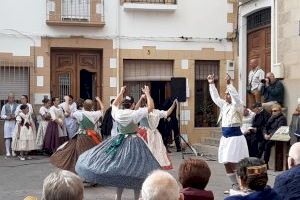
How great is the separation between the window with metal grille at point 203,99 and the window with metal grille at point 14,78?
17.5 ft

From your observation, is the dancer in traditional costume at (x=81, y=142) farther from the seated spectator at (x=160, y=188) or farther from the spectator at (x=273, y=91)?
the seated spectator at (x=160, y=188)

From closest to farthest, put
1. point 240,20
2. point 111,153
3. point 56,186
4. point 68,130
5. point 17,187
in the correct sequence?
point 56,186 < point 111,153 < point 17,187 < point 68,130 < point 240,20

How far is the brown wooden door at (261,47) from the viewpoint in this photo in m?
15.8

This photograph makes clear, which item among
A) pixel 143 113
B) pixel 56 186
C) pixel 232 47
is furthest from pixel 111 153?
pixel 232 47

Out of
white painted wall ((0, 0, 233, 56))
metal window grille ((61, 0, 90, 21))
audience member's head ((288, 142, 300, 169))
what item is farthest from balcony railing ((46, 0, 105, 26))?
audience member's head ((288, 142, 300, 169))

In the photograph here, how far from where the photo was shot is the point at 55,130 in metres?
16.3

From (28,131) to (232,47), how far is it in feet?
23.2

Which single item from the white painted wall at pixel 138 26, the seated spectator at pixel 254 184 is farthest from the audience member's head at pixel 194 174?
the white painted wall at pixel 138 26

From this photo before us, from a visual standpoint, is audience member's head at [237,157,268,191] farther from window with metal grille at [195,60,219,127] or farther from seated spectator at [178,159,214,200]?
window with metal grille at [195,60,219,127]

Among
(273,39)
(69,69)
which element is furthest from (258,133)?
(69,69)

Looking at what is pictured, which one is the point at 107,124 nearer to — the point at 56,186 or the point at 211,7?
the point at 211,7

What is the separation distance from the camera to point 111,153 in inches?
343

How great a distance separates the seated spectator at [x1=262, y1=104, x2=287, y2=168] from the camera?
42.3 ft

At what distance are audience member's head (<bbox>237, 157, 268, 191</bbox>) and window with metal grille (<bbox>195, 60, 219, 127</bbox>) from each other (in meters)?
14.2
